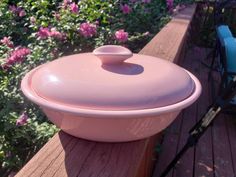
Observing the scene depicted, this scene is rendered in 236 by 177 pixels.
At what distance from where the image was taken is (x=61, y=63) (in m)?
0.99

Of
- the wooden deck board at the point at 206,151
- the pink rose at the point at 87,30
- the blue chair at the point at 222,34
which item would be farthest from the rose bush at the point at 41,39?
the wooden deck board at the point at 206,151

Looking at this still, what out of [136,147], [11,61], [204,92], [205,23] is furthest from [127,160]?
[205,23]

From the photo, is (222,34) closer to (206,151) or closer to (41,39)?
(206,151)

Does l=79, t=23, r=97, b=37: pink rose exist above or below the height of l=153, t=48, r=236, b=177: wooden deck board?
above

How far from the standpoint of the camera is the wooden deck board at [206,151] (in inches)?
90.2

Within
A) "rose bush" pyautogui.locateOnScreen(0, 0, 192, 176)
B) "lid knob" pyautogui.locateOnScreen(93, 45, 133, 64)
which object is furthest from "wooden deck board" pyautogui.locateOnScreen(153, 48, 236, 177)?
"lid knob" pyautogui.locateOnScreen(93, 45, 133, 64)

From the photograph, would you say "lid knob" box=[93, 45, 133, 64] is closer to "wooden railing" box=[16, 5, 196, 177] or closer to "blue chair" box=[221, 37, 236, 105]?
"wooden railing" box=[16, 5, 196, 177]

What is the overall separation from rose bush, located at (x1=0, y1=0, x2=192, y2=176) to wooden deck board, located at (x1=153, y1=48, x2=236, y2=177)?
83 centimetres

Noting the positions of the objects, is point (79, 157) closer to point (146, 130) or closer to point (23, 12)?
point (146, 130)

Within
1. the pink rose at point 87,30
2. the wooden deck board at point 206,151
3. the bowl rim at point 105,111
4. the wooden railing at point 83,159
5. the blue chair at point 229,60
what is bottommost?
the wooden deck board at point 206,151

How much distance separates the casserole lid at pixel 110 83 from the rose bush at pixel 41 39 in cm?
82

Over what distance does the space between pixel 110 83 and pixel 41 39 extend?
1854 millimetres

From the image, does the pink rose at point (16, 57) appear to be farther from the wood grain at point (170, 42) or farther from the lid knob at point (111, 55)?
the lid knob at point (111, 55)

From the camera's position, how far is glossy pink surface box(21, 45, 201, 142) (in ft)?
2.68
